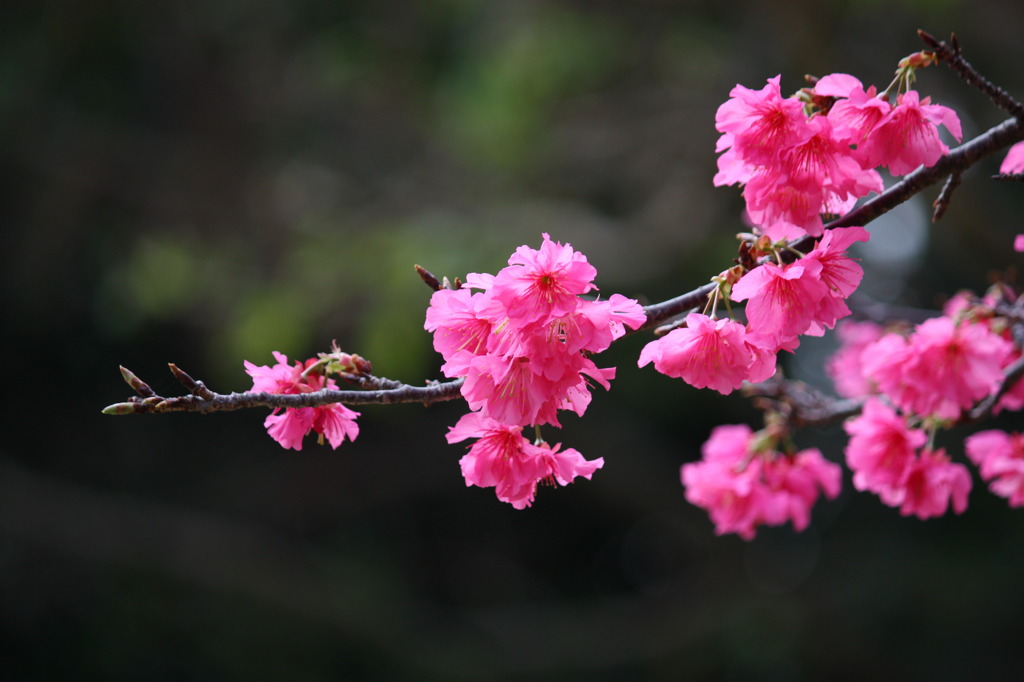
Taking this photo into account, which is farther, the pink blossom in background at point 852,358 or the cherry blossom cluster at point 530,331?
the pink blossom in background at point 852,358

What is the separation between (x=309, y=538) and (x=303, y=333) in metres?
1.68

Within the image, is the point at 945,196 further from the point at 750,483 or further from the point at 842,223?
the point at 750,483

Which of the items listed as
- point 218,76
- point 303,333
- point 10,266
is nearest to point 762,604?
point 303,333

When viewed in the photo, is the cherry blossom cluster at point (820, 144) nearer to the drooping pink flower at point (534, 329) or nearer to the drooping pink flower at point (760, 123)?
the drooping pink flower at point (760, 123)

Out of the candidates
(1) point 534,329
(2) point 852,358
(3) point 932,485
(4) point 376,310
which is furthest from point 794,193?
(4) point 376,310

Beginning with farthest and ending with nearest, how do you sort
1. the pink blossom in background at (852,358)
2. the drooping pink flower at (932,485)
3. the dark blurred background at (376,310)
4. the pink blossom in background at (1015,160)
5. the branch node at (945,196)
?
the dark blurred background at (376,310), the pink blossom in background at (852,358), the drooping pink flower at (932,485), the pink blossom in background at (1015,160), the branch node at (945,196)

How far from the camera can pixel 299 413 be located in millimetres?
739

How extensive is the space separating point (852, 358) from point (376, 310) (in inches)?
80.3

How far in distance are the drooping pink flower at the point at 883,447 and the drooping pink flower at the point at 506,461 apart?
51 cm

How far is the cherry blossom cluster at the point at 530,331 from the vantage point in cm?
60

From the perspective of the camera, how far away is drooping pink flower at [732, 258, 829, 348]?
2.06 ft

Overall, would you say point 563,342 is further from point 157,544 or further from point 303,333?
point 157,544

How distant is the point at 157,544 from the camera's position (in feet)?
12.9

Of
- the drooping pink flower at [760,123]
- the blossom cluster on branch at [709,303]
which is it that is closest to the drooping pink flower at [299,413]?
the blossom cluster on branch at [709,303]
